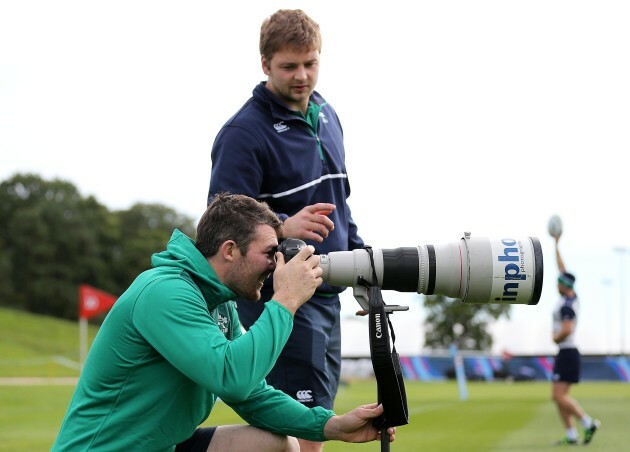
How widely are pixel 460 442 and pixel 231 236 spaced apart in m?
7.21

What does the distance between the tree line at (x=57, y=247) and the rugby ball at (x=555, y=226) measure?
6110 cm

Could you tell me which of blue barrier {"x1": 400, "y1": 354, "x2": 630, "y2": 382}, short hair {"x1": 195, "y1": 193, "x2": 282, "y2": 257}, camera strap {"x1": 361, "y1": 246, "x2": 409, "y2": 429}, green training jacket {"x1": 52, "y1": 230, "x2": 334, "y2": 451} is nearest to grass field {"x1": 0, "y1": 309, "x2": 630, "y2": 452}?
camera strap {"x1": 361, "y1": 246, "x2": 409, "y2": 429}

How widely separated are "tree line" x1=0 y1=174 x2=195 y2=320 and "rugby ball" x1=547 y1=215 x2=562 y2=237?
61100mm

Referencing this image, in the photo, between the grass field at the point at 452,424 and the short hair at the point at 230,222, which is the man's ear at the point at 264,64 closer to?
the short hair at the point at 230,222

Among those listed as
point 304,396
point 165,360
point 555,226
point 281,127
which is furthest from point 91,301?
point 165,360

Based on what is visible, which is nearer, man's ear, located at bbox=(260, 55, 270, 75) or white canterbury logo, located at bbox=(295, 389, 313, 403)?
white canterbury logo, located at bbox=(295, 389, 313, 403)

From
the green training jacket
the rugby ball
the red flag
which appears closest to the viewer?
the green training jacket

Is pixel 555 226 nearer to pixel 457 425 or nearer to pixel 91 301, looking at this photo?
pixel 457 425

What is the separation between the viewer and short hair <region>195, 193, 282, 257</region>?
3.50 m

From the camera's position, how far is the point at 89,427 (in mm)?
3461

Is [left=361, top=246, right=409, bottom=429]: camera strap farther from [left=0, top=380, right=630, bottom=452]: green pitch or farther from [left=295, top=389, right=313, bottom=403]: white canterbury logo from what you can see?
[left=0, top=380, right=630, bottom=452]: green pitch

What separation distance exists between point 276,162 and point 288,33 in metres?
0.60

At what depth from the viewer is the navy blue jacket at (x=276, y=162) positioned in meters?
4.52

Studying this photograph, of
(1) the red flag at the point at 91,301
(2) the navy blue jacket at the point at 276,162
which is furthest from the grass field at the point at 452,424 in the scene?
(1) the red flag at the point at 91,301
